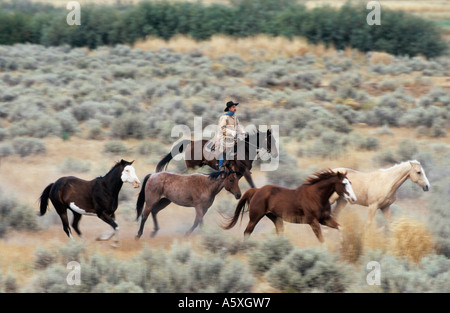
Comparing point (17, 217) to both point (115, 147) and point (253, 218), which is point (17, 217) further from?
point (115, 147)

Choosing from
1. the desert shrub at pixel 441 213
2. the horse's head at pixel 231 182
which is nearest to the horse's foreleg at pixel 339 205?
the desert shrub at pixel 441 213

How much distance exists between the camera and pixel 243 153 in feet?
47.1

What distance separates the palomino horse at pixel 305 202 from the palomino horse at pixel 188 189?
0.90 meters

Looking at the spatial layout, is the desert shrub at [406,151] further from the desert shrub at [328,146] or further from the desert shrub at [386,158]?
the desert shrub at [328,146]

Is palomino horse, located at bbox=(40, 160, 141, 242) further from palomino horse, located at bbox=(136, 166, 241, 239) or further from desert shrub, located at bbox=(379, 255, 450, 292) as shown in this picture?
desert shrub, located at bbox=(379, 255, 450, 292)

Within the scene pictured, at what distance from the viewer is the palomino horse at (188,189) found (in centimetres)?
1191

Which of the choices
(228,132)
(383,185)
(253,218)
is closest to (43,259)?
(253,218)

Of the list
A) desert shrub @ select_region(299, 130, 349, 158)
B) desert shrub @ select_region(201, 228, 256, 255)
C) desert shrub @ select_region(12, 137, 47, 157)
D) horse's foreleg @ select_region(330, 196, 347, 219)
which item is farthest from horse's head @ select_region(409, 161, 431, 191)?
desert shrub @ select_region(12, 137, 47, 157)

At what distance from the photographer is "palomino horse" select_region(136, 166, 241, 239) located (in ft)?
39.1

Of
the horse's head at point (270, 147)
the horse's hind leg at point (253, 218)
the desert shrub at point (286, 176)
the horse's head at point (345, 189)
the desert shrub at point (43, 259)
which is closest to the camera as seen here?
the desert shrub at point (43, 259)

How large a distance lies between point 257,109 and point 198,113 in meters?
2.05

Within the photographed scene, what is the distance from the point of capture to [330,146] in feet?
61.7

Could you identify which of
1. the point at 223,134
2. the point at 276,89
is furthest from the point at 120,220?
the point at 276,89

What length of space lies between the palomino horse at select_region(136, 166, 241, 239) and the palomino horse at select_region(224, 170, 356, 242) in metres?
0.90
